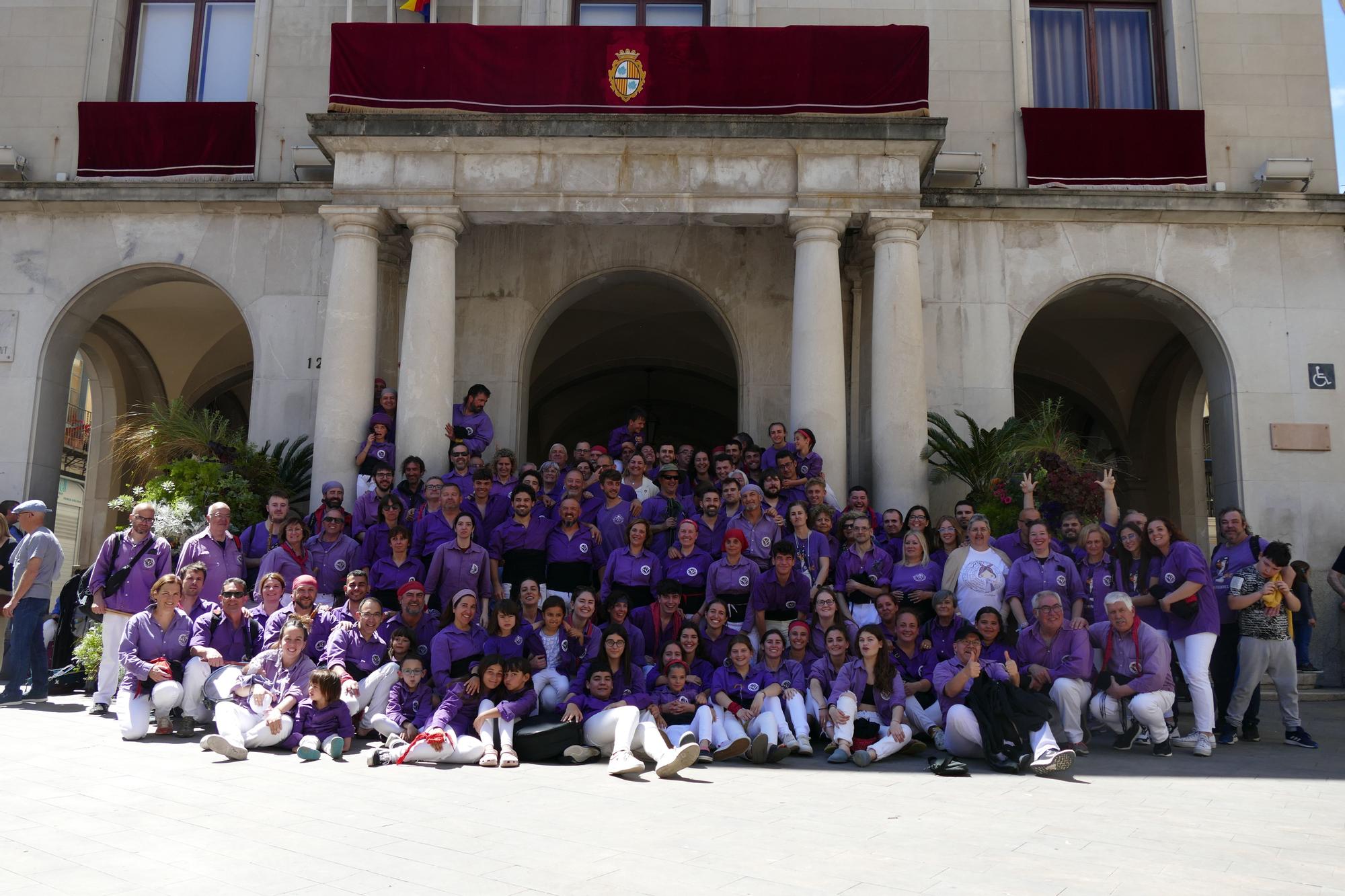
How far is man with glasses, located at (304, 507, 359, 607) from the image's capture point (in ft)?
33.3

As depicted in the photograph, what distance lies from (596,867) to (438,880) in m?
0.71

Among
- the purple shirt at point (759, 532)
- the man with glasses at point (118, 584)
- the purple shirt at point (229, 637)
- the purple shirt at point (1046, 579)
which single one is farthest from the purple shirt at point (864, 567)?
the man with glasses at point (118, 584)

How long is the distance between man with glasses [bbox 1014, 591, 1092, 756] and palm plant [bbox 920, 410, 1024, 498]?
12.0ft

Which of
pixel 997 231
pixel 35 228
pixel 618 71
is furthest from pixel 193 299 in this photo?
pixel 997 231

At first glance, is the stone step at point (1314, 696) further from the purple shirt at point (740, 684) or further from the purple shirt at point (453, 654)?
the purple shirt at point (453, 654)

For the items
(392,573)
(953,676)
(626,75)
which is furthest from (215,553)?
(626,75)

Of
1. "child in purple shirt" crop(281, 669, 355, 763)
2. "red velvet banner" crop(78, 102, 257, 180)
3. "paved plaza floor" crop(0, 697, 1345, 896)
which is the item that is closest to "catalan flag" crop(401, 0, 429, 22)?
"red velvet banner" crop(78, 102, 257, 180)

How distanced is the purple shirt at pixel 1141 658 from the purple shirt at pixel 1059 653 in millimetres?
176

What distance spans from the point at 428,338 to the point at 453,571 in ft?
12.8

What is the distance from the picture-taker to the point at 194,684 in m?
8.73

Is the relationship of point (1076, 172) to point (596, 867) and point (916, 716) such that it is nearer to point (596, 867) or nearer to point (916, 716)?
point (916, 716)

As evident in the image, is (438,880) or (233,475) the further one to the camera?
(233,475)

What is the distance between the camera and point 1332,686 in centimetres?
1305

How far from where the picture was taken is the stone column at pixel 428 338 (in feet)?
40.5
